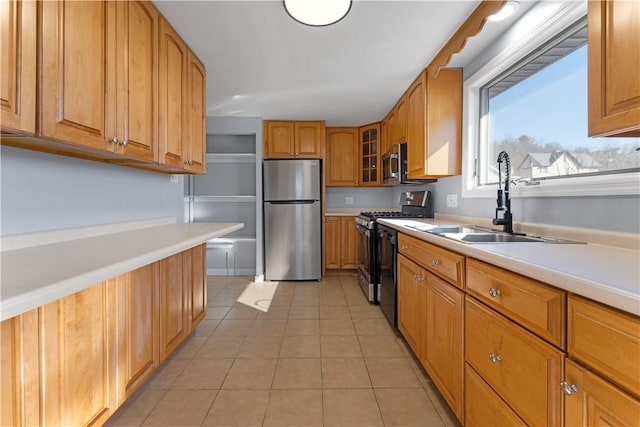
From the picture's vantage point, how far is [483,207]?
85.4 inches

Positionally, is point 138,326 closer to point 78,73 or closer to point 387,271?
point 78,73

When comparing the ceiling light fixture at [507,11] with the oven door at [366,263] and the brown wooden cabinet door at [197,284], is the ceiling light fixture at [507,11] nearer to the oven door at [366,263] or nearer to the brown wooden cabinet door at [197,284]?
the oven door at [366,263]

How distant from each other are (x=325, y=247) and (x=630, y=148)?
11.2 ft

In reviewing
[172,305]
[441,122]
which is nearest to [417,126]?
[441,122]

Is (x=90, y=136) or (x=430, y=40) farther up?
(x=430, y=40)

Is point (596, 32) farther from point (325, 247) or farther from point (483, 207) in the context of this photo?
point (325, 247)

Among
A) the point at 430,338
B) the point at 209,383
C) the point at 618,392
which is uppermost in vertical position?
the point at 618,392

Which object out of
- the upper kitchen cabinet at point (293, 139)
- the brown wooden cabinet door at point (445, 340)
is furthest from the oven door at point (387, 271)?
the upper kitchen cabinet at point (293, 139)

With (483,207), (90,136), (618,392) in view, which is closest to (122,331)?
(90,136)

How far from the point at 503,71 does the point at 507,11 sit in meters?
0.48

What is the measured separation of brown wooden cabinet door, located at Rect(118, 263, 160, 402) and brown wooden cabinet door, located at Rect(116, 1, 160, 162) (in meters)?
0.67

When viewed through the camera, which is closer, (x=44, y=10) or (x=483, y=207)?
(x=44, y=10)

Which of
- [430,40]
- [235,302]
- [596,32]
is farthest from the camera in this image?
[235,302]

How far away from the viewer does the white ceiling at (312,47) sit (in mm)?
1761
